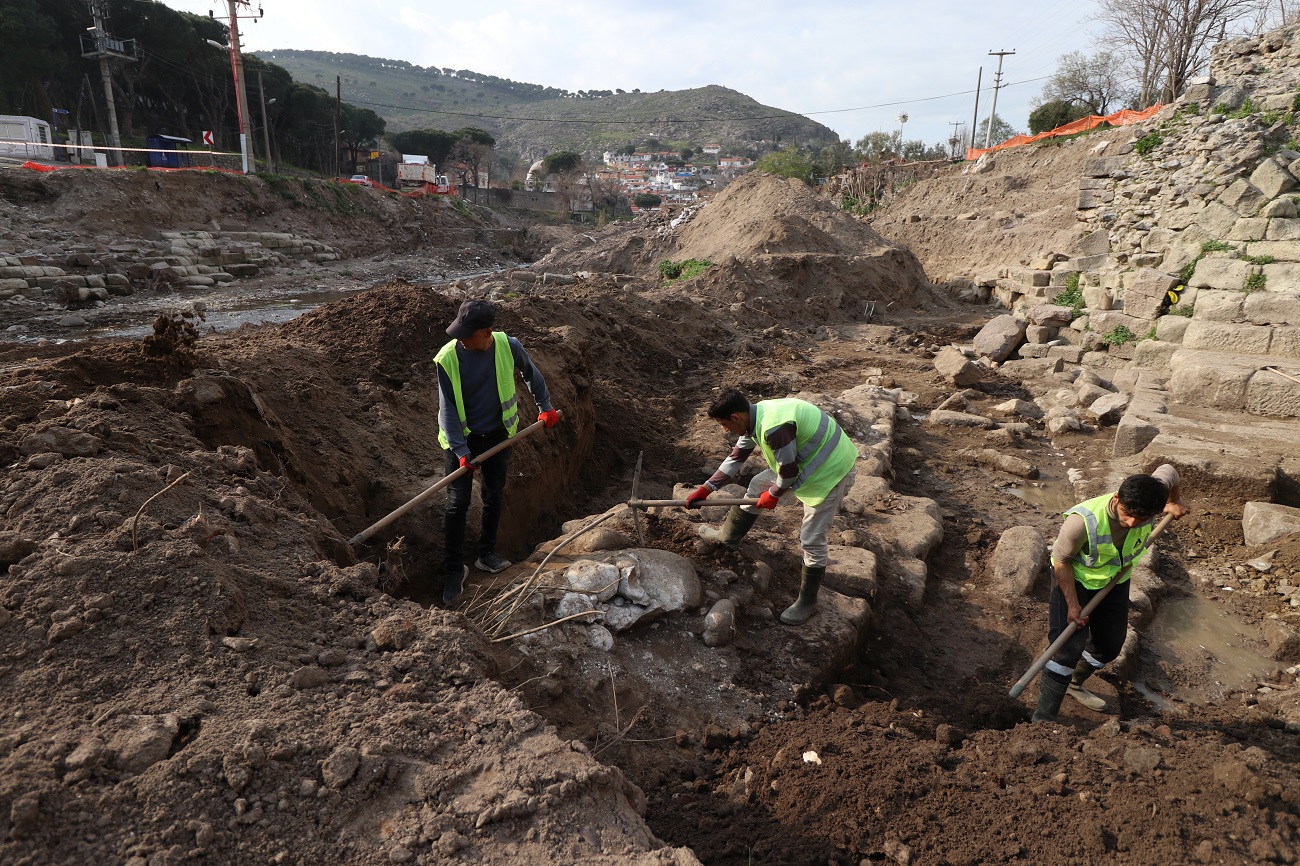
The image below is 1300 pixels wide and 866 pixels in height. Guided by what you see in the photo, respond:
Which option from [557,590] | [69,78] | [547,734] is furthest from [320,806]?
[69,78]

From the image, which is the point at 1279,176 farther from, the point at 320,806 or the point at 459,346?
the point at 320,806

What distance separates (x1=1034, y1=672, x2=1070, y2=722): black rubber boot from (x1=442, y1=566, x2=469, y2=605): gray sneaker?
10.6 ft

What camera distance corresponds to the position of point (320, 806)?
2.13 metres

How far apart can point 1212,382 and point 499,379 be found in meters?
7.39

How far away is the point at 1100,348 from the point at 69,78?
39.1m

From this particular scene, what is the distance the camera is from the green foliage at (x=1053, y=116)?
27.5m

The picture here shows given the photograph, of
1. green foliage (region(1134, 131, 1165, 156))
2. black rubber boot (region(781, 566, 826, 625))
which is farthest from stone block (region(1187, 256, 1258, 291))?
black rubber boot (region(781, 566, 826, 625))

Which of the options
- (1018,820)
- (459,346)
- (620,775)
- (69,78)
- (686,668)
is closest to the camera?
(620,775)

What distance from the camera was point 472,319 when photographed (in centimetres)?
404

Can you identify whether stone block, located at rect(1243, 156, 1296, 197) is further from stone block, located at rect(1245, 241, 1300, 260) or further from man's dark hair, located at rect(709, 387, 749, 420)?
man's dark hair, located at rect(709, 387, 749, 420)

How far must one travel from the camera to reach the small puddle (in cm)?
418

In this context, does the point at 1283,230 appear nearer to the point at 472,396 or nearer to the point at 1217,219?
the point at 1217,219

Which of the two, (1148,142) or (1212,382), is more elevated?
(1148,142)

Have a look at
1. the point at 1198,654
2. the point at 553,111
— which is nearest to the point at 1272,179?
the point at 1198,654
